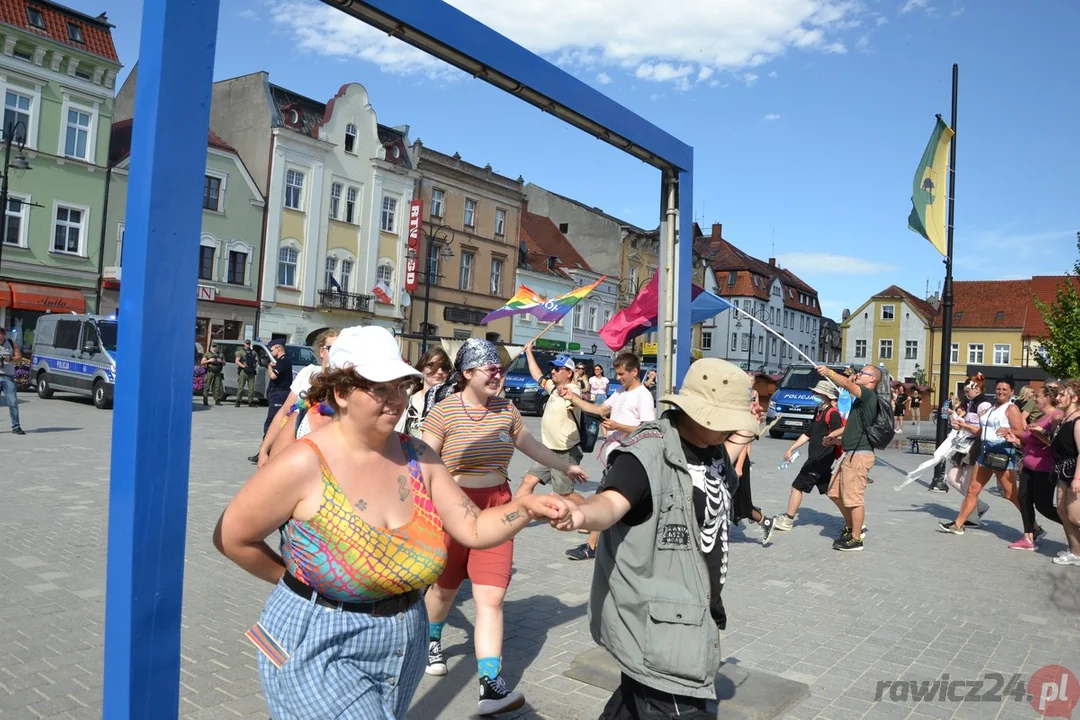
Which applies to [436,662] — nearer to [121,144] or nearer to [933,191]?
[933,191]

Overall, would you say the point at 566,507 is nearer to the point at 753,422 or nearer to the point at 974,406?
the point at 753,422

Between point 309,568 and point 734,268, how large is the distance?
79.5 meters

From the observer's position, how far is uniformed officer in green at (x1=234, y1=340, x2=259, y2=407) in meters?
24.4

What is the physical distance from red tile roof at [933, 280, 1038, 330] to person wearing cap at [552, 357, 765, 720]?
81045 mm

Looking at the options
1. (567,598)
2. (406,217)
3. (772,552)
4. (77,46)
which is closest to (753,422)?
(567,598)

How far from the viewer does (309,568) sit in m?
2.34

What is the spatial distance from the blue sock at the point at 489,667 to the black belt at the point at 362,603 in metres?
1.78

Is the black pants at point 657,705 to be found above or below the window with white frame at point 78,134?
below

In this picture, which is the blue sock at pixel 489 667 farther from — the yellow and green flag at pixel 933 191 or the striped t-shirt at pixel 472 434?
the yellow and green flag at pixel 933 191

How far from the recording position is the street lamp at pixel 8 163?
956 inches

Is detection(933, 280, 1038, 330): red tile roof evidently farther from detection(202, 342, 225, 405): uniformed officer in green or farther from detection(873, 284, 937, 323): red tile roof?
detection(202, 342, 225, 405): uniformed officer in green

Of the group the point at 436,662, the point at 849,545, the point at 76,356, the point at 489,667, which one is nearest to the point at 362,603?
the point at 489,667

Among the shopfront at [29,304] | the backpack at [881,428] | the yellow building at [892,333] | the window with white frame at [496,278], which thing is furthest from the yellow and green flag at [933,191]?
the yellow building at [892,333]

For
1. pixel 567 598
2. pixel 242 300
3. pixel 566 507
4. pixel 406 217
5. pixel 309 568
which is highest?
pixel 406 217
